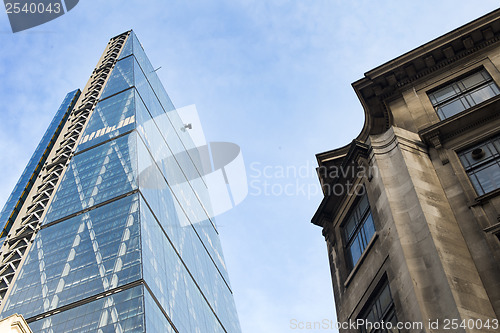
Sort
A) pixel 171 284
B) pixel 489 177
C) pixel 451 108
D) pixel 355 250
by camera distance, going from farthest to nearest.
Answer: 1. pixel 171 284
2. pixel 451 108
3. pixel 355 250
4. pixel 489 177

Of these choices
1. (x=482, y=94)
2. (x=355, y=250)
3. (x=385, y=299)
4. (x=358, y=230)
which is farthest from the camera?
(x=482, y=94)

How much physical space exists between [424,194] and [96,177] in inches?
2678

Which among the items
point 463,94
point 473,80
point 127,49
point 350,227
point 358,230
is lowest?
point 358,230

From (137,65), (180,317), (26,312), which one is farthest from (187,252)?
(137,65)

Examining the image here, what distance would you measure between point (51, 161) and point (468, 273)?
86908mm

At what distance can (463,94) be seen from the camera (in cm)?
2194

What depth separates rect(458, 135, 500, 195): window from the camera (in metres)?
17.7

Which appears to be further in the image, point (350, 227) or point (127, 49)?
point (127, 49)

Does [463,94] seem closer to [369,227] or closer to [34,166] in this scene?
[369,227]

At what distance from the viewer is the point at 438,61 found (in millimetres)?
23484

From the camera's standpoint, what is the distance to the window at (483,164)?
1772cm

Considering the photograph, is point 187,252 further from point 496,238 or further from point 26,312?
point 496,238

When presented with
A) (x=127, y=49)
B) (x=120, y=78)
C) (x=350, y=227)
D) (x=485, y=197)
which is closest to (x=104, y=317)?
(x=350, y=227)

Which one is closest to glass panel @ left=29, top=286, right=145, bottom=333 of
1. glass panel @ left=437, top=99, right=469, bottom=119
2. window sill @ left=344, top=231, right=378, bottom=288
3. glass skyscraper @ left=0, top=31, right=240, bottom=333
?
glass skyscraper @ left=0, top=31, right=240, bottom=333
